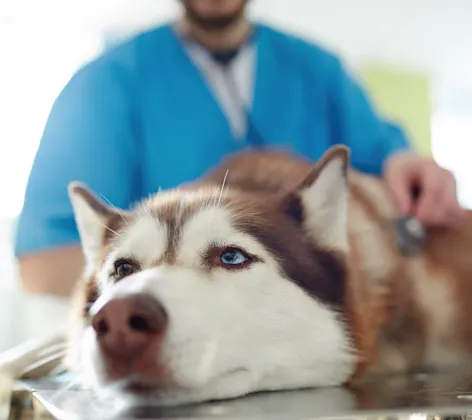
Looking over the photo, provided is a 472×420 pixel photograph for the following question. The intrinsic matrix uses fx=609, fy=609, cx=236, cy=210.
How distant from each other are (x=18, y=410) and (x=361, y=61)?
106 centimetres

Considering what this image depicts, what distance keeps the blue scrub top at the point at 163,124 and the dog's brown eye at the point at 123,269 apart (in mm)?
265

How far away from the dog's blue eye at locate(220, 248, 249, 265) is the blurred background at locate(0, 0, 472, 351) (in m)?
0.48

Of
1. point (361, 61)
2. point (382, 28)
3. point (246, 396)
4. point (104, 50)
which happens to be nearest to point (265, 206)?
point (246, 396)

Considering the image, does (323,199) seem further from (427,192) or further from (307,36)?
(307,36)

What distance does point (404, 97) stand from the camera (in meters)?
1.40

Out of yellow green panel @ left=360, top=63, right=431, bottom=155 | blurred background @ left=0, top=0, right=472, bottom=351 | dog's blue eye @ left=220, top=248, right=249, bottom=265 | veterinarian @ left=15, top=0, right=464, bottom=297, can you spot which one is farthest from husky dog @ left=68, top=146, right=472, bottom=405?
yellow green panel @ left=360, top=63, right=431, bottom=155

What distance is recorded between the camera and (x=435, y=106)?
1497 millimetres

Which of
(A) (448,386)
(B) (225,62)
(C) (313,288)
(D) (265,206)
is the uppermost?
(B) (225,62)

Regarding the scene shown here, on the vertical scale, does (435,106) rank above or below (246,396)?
above

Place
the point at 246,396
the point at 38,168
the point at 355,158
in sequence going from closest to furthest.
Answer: the point at 246,396
the point at 38,168
the point at 355,158

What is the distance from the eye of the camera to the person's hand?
0.99m

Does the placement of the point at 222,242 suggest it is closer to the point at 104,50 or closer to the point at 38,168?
the point at 38,168

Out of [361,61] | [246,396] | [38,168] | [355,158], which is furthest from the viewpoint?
[361,61]

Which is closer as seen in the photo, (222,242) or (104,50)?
(222,242)
